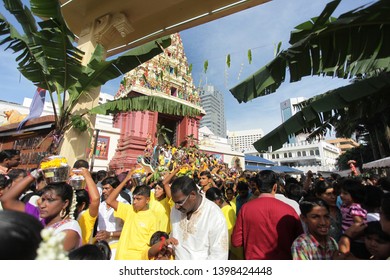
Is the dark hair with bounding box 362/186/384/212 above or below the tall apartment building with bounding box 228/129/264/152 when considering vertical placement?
below

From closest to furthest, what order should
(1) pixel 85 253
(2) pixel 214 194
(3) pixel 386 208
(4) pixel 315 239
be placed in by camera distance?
(1) pixel 85 253
(3) pixel 386 208
(4) pixel 315 239
(2) pixel 214 194

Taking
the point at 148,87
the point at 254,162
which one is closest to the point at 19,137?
the point at 148,87

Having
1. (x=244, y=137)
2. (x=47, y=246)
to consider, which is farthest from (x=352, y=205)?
(x=244, y=137)

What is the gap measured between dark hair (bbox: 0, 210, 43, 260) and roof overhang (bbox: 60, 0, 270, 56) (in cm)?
585

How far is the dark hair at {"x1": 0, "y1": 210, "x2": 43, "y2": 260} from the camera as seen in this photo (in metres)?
0.69

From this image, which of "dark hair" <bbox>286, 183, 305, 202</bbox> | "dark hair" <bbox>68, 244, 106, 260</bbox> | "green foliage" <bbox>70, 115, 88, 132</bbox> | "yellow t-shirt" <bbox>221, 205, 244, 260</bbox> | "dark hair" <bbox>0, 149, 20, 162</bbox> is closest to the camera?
"dark hair" <bbox>68, 244, 106, 260</bbox>

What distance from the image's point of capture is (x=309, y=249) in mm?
1612

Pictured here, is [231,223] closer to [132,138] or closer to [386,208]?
[386,208]

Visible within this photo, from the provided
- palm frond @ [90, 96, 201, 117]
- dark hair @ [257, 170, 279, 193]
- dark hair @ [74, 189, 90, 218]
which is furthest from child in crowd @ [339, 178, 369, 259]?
dark hair @ [74, 189, 90, 218]

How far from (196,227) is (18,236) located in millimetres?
1347

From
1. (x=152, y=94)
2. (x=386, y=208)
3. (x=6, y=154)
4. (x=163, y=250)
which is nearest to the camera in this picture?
(x=386, y=208)

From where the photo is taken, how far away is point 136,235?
2.32m

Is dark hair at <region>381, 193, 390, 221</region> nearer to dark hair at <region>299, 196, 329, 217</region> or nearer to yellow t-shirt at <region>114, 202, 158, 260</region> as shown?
dark hair at <region>299, 196, 329, 217</region>

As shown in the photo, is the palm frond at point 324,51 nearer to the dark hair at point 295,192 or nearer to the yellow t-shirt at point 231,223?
the yellow t-shirt at point 231,223
